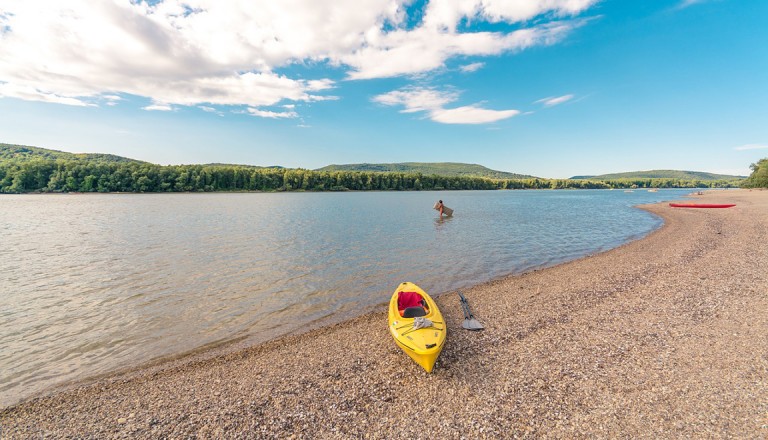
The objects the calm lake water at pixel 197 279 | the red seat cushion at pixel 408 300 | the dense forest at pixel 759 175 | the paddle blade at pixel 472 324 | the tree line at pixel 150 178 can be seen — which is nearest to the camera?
the calm lake water at pixel 197 279

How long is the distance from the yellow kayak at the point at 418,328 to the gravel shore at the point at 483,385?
2.41 feet

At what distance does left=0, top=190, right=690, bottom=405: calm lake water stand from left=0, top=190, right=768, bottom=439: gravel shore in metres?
2.07

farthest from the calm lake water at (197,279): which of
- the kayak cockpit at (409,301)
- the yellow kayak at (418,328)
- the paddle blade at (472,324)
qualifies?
the paddle blade at (472,324)

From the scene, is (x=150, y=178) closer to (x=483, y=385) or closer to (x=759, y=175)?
(x=483, y=385)

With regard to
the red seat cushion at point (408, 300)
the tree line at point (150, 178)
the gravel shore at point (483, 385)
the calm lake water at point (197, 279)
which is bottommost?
the calm lake water at point (197, 279)

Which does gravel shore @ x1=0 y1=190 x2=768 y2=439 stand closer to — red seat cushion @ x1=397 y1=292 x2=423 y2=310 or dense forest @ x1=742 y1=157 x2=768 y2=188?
red seat cushion @ x1=397 y1=292 x2=423 y2=310

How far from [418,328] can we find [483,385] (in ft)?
8.09

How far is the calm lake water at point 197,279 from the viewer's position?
12117mm

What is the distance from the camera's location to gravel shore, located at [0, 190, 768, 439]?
7.29 m

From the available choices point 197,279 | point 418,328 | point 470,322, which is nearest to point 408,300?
point 470,322

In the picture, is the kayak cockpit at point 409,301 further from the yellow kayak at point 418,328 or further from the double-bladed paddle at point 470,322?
the double-bladed paddle at point 470,322

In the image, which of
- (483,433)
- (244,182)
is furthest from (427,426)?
(244,182)

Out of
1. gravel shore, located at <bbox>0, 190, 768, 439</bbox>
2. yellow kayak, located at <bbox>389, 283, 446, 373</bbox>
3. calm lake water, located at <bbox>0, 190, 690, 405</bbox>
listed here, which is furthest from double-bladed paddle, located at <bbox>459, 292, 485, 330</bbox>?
calm lake water, located at <bbox>0, 190, 690, 405</bbox>

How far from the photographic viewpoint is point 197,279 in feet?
65.4
